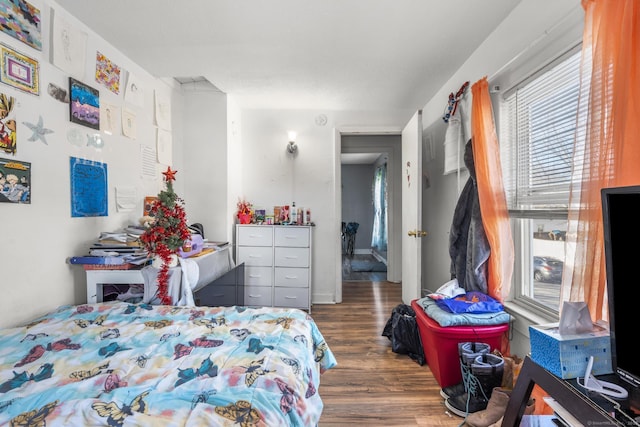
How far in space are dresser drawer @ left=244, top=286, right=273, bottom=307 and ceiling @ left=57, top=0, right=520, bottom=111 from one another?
6.99 feet

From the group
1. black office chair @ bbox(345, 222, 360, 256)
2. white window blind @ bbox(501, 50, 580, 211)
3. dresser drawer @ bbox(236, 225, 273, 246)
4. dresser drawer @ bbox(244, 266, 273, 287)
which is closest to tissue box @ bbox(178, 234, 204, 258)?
dresser drawer @ bbox(236, 225, 273, 246)

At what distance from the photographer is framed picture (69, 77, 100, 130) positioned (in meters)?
1.71

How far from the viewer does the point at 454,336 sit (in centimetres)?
180

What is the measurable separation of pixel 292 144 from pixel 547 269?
275cm

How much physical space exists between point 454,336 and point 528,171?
1090mm

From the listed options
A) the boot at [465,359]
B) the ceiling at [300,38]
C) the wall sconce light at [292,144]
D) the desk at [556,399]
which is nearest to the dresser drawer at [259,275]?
the wall sconce light at [292,144]


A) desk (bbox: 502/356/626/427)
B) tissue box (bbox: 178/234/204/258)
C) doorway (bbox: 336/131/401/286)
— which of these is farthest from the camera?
doorway (bbox: 336/131/401/286)

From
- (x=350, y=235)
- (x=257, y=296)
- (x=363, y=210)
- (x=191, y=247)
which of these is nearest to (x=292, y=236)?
(x=257, y=296)

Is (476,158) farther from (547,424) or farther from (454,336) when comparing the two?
(547,424)

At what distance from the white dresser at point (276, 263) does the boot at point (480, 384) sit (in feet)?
6.14

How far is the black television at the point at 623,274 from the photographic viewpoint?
77 centimetres

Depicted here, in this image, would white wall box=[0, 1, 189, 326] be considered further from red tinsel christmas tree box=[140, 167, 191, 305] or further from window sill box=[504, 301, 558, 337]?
window sill box=[504, 301, 558, 337]

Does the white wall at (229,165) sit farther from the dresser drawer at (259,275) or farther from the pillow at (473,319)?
the pillow at (473,319)

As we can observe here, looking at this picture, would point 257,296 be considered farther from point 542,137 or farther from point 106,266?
point 542,137
